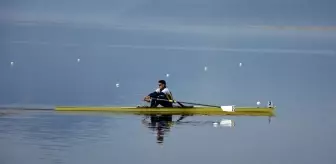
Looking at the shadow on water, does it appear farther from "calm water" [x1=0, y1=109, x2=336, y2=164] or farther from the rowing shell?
the rowing shell

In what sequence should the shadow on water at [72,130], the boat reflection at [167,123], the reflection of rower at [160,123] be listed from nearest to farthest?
the shadow on water at [72,130] → the reflection of rower at [160,123] → the boat reflection at [167,123]

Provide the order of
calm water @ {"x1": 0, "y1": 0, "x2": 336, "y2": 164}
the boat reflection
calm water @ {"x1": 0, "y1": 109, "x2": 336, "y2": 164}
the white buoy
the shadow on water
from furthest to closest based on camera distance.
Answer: the white buoy < the boat reflection < calm water @ {"x1": 0, "y1": 0, "x2": 336, "y2": 164} < the shadow on water < calm water @ {"x1": 0, "y1": 109, "x2": 336, "y2": 164}

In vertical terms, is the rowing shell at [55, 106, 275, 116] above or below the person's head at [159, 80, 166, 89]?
below

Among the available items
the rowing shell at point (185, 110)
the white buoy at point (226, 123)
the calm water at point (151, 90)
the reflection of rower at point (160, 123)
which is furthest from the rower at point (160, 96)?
the white buoy at point (226, 123)

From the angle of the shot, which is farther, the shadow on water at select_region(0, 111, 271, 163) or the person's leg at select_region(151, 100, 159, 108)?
the person's leg at select_region(151, 100, 159, 108)

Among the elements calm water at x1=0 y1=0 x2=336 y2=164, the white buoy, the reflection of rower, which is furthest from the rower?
the white buoy

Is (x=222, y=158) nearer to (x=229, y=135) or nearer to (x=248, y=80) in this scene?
(x=229, y=135)

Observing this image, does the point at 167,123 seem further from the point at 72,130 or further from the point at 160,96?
the point at 72,130

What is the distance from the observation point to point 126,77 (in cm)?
4631

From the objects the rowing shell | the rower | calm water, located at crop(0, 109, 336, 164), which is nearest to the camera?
calm water, located at crop(0, 109, 336, 164)

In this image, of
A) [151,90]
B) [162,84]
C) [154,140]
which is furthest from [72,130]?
[151,90]

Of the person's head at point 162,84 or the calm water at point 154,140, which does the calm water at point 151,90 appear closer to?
the calm water at point 154,140

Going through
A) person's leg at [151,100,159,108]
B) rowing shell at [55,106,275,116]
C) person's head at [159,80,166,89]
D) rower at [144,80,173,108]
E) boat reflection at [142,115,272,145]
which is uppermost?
person's head at [159,80,166,89]

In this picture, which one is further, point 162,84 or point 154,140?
point 162,84
